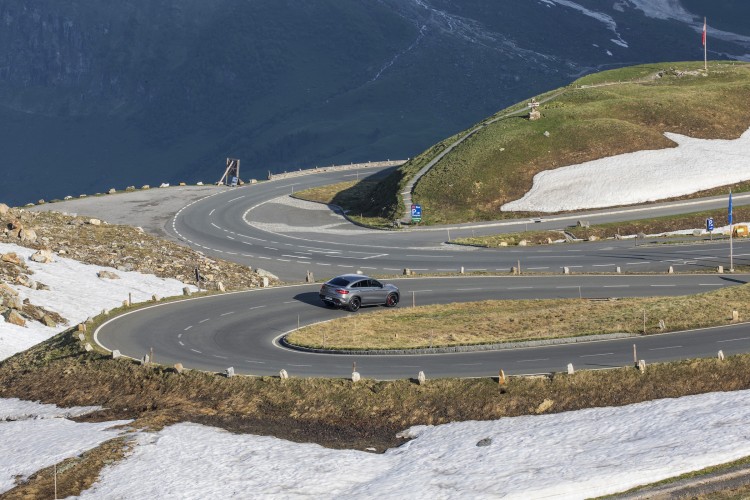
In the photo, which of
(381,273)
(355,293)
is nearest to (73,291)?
(355,293)

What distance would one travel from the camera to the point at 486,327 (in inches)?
2188

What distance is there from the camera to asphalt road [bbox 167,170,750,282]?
7900 centimetres

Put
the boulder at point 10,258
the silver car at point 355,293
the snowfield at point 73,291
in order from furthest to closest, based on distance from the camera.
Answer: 1. the boulder at point 10,258
2. the snowfield at point 73,291
3. the silver car at point 355,293

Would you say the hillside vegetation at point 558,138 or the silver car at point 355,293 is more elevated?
→ the hillside vegetation at point 558,138

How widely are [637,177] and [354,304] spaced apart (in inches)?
2001

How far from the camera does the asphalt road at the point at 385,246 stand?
79000mm

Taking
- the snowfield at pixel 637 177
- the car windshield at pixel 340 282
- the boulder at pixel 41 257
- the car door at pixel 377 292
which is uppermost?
the snowfield at pixel 637 177

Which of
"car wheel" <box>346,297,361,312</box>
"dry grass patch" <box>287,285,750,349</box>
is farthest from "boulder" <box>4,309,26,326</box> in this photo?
"car wheel" <box>346,297,361,312</box>

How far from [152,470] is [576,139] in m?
79.0

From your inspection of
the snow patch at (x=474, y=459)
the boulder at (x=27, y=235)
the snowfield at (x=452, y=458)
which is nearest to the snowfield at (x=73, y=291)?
the boulder at (x=27, y=235)

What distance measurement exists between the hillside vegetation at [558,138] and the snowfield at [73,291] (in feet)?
115

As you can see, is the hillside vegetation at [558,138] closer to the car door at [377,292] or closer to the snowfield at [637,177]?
the snowfield at [637,177]

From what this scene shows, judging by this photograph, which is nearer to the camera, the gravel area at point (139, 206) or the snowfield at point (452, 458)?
the snowfield at point (452, 458)

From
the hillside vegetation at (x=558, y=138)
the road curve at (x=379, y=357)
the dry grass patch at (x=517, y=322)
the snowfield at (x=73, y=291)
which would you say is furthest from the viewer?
the hillside vegetation at (x=558, y=138)
